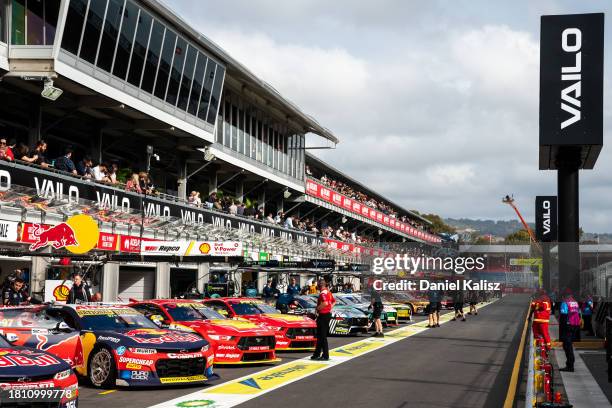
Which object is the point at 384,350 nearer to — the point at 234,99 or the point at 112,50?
the point at 112,50

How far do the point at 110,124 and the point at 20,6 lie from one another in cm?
951

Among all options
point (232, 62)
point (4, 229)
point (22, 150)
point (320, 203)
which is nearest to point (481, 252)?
point (232, 62)

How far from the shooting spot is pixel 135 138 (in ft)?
121

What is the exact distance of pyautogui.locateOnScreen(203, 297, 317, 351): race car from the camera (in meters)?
18.4

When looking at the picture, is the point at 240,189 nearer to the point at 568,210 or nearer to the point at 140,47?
the point at 140,47

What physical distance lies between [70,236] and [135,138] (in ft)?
71.4

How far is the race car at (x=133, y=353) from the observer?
470 inches

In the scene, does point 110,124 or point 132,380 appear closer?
point 132,380

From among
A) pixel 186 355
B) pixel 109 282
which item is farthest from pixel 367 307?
pixel 186 355

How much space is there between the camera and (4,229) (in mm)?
16500

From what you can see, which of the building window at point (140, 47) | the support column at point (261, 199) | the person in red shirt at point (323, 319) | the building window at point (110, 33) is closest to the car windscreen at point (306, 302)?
the person in red shirt at point (323, 319)

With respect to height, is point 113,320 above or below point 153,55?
below

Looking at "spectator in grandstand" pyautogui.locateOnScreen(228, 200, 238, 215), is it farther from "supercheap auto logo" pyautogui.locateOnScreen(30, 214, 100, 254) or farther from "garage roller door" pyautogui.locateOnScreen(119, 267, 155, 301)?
"supercheap auto logo" pyautogui.locateOnScreen(30, 214, 100, 254)

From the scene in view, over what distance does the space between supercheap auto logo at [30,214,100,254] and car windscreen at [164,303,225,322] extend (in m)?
2.13
